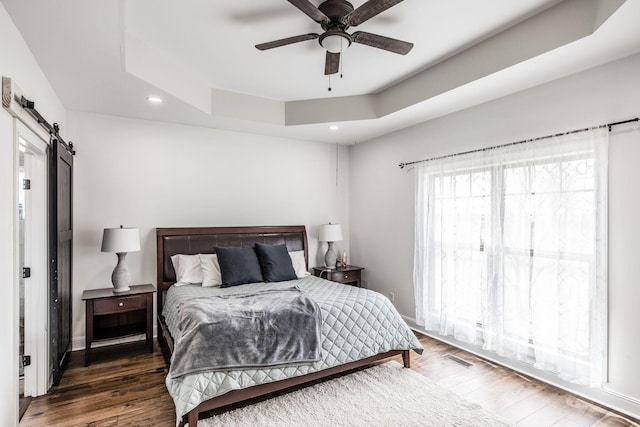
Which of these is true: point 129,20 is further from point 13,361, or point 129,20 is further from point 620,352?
point 620,352

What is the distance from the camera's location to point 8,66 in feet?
6.45

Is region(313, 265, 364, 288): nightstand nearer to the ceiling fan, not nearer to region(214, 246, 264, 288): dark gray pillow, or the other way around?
region(214, 246, 264, 288): dark gray pillow

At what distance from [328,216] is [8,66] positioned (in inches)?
159

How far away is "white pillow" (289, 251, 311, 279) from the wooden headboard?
0.93 ft

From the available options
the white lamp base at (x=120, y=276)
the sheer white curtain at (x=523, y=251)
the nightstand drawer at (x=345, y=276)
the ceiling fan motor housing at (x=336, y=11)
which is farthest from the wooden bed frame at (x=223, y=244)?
the ceiling fan motor housing at (x=336, y=11)

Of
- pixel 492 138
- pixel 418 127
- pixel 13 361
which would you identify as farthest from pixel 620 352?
pixel 13 361

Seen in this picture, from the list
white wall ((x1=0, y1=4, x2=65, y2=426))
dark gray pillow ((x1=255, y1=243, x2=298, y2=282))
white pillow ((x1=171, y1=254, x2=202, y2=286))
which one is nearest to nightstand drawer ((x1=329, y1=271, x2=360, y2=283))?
dark gray pillow ((x1=255, y1=243, x2=298, y2=282))

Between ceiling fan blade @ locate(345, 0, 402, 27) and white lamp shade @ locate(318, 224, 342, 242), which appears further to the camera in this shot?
white lamp shade @ locate(318, 224, 342, 242)

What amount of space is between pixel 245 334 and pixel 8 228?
1596 mm

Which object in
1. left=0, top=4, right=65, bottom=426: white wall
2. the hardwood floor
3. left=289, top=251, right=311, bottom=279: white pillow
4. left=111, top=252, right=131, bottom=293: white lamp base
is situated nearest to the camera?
left=0, top=4, right=65, bottom=426: white wall

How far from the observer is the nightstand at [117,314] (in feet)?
10.9

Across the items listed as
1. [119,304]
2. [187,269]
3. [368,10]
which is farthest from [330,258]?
[368,10]

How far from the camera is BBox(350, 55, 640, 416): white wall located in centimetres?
248

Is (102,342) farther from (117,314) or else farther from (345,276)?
(345,276)
